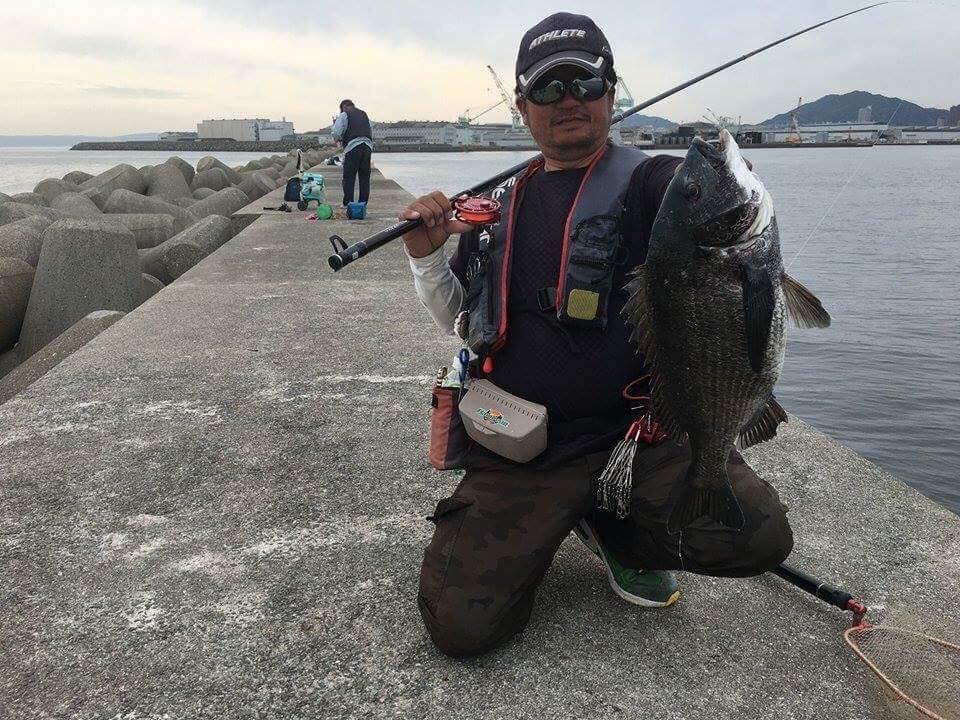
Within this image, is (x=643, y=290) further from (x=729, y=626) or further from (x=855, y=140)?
(x=855, y=140)

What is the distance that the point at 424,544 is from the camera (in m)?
2.71

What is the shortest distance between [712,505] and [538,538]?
0.51 m

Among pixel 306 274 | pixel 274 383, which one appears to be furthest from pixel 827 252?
pixel 274 383

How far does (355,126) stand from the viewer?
12008 millimetres

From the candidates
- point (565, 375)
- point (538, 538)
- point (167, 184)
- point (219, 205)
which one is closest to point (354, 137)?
point (219, 205)

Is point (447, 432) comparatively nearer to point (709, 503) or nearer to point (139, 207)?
point (709, 503)

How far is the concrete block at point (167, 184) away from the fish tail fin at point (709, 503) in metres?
17.3

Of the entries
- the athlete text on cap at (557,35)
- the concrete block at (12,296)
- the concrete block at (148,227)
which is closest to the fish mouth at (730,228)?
the athlete text on cap at (557,35)

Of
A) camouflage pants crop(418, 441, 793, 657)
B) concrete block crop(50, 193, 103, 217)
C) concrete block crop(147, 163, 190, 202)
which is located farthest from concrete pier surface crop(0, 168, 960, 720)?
concrete block crop(147, 163, 190, 202)

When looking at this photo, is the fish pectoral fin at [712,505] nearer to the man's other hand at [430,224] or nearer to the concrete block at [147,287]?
the man's other hand at [430,224]

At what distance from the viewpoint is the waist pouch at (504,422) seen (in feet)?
7.43

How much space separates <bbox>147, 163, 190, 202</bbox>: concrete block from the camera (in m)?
17.6

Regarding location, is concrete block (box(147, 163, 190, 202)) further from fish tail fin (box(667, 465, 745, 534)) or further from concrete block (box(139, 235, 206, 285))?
fish tail fin (box(667, 465, 745, 534))

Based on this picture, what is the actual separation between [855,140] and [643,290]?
8034 millimetres
